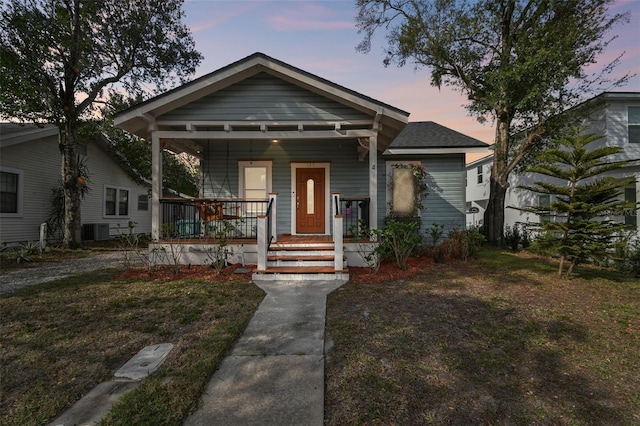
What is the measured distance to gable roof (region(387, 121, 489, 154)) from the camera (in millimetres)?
10117

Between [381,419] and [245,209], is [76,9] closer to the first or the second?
[245,209]

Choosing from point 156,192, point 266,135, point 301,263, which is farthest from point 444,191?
point 156,192

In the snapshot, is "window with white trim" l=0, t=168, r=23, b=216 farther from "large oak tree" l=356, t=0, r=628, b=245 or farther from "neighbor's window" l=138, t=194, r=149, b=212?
"large oak tree" l=356, t=0, r=628, b=245

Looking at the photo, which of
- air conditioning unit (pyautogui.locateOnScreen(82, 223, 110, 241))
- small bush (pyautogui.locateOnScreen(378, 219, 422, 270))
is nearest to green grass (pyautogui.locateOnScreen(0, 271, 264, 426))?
small bush (pyautogui.locateOnScreen(378, 219, 422, 270))

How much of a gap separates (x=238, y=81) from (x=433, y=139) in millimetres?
6964

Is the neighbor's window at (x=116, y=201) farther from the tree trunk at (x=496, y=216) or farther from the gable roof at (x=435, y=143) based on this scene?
the tree trunk at (x=496, y=216)

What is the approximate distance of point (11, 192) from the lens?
11.1m

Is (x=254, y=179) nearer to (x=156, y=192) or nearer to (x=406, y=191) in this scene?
(x=156, y=192)

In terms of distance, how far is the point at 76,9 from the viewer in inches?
416

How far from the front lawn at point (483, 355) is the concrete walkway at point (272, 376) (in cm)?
16

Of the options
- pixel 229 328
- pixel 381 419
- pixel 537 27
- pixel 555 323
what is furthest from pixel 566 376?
pixel 537 27

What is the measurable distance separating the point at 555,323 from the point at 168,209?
8783 millimetres

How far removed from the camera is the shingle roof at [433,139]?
1023 cm

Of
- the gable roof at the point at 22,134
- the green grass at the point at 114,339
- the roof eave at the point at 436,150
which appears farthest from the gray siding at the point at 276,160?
the gable roof at the point at 22,134
